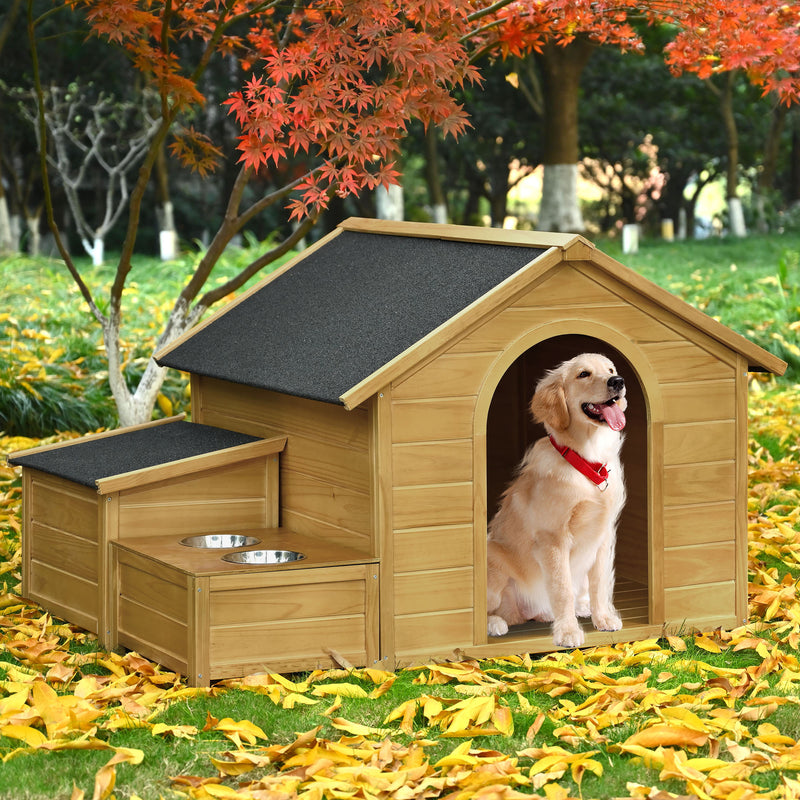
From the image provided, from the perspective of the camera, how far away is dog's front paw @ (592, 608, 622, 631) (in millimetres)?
5535

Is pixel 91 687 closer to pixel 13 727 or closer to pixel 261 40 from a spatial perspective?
pixel 13 727

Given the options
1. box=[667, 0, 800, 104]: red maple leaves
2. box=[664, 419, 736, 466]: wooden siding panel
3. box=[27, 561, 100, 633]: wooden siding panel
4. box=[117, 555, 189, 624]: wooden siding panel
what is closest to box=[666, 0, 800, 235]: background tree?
box=[667, 0, 800, 104]: red maple leaves

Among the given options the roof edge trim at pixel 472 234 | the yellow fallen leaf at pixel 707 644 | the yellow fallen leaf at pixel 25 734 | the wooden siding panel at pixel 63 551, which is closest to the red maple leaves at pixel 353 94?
the roof edge trim at pixel 472 234

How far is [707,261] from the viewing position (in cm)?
1955

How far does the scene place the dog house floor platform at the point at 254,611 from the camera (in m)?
4.90

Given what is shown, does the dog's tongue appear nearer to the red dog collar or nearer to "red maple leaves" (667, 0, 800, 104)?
the red dog collar

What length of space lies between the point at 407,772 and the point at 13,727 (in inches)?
53.5

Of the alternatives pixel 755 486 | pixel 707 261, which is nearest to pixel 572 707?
pixel 755 486

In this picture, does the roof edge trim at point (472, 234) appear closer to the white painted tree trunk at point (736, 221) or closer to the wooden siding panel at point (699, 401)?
the wooden siding panel at point (699, 401)

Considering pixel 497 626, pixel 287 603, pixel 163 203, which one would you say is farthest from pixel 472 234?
pixel 163 203

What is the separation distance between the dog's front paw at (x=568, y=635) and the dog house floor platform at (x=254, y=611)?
809 mm

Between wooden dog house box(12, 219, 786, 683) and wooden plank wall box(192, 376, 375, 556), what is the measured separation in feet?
0.03

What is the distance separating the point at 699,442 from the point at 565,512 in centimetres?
67

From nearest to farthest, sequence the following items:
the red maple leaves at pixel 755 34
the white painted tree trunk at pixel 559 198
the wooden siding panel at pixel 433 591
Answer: the wooden siding panel at pixel 433 591
the red maple leaves at pixel 755 34
the white painted tree trunk at pixel 559 198
